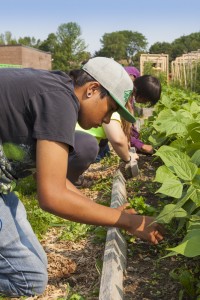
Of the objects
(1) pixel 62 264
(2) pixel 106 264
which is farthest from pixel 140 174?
(2) pixel 106 264

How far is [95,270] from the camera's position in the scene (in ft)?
8.55

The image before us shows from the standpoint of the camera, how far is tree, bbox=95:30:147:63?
113475 millimetres

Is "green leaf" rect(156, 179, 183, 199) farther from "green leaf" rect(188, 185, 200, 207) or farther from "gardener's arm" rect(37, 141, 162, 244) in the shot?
"gardener's arm" rect(37, 141, 162, 244)

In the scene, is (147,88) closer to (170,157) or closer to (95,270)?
(95,270)

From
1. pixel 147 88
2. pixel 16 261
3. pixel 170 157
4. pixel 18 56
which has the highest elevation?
pixel 18 56

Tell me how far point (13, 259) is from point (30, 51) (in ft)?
157

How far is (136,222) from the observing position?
7.09ft

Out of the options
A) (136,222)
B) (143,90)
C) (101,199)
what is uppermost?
(143,90)

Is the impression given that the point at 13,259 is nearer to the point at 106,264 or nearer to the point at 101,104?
the point at 106,264

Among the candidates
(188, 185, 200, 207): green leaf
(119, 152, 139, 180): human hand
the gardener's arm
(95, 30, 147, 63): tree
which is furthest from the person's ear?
(95, 30, 147, 63): tree

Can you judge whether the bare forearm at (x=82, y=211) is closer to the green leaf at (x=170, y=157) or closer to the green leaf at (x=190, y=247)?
the green leaf at (x=170, y=157)

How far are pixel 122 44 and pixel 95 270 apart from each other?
388ft

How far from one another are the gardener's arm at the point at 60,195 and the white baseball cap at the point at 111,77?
1.14 feet

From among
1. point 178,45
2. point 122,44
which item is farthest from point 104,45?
point 178,45
